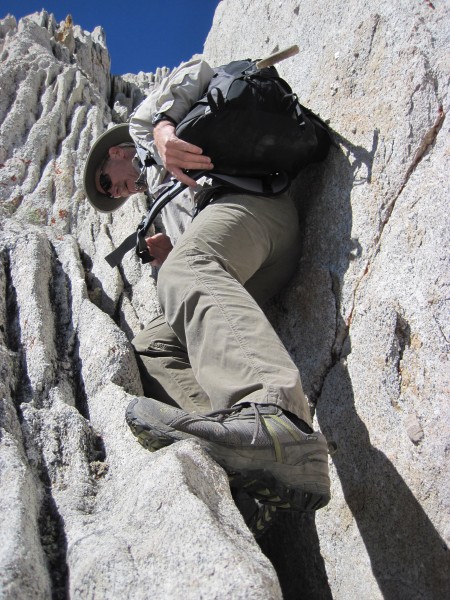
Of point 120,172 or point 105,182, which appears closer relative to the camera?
point 120,172

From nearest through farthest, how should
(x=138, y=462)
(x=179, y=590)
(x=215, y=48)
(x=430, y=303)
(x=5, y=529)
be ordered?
(x=179, y=590) → (x=5, y=529) → (x=138, y=462) → (x=430, y=303) → (x=215, y=48)

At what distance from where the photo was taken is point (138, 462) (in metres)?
3.15

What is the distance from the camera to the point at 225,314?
337 cm

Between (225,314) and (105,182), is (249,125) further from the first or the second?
(105,182)

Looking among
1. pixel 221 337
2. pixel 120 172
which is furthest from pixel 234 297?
pixel 120 172

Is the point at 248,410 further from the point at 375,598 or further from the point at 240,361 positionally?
the point at 375,598

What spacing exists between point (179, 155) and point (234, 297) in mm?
1324

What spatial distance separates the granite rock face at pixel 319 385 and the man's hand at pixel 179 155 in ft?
3.23

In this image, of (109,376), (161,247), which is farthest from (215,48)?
(109,376)

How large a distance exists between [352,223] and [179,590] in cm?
283

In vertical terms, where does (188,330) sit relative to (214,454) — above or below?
above

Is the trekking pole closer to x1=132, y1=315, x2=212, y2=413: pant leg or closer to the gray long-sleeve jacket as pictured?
the gray long-sleeve jacket

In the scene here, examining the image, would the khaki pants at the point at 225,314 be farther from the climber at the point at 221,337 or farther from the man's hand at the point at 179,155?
the man's hand at the point at 179,155

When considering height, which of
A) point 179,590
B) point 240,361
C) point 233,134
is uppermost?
point 233,134
